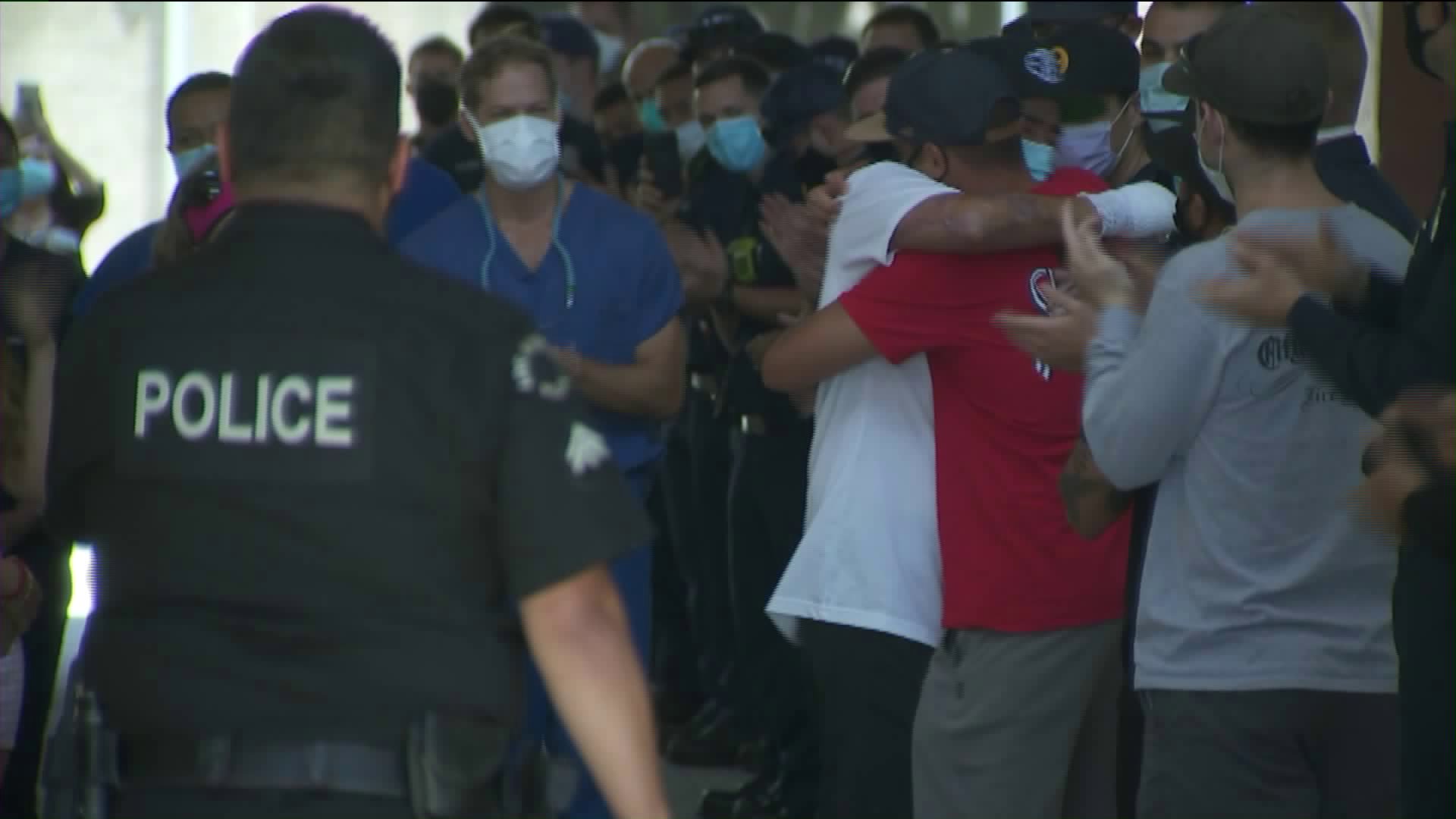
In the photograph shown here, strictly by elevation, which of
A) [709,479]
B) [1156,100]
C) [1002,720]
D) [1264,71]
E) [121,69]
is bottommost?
[709,479]

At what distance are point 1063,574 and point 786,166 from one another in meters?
2.46

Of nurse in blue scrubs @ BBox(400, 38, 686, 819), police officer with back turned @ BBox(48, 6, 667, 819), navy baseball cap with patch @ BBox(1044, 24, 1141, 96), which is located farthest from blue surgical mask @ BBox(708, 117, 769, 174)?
police officer with back turned @ BBox(48, 6, 667, 819)

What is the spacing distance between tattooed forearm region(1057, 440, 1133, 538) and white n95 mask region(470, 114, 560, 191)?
1.53 metres

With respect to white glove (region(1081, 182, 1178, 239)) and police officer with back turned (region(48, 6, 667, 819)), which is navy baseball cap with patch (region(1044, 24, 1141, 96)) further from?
police officer with back turned (region(48, 6, 667, 819))

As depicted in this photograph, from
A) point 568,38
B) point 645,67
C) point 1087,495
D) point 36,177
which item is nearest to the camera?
point 1087,495

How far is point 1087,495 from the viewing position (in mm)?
3582

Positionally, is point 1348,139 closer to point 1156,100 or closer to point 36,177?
point 1156,100

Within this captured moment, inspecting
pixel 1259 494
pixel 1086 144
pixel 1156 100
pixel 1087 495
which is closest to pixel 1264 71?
Result: pixel 1259 494

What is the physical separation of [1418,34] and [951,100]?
798 mm

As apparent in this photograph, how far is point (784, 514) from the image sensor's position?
589 cm

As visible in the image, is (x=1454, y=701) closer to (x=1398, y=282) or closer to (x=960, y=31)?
(x=1398, y=282)

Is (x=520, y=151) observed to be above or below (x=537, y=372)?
below

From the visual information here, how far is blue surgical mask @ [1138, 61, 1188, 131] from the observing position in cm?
441

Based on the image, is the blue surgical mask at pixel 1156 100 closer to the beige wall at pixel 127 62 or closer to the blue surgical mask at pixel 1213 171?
the blue surgical mask at pixel 1213 171
